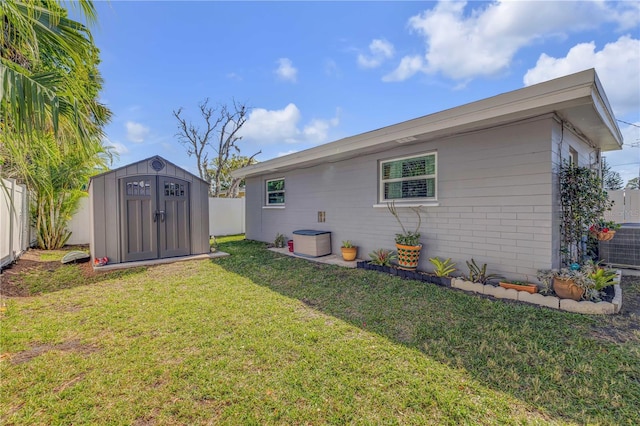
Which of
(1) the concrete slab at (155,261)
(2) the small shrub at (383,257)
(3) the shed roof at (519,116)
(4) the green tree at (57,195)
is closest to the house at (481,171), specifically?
(3) the shed roof at (519,116)

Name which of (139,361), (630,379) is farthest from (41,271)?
(630,379)

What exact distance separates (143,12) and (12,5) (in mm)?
3093

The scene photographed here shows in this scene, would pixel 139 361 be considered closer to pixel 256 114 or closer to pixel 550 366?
pixel 550 366

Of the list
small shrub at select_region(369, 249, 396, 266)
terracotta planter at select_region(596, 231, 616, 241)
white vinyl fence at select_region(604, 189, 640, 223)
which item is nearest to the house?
small shrub at select_region(369, 249, 396, 266)

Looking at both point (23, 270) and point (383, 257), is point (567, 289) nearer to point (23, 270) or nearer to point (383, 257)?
point (383, 257)

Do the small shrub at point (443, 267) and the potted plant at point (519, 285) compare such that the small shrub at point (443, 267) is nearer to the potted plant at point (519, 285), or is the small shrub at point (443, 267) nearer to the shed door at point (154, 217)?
the potted plant at point (519, 285)

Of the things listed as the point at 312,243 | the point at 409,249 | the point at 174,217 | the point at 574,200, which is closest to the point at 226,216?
the point at 174,217

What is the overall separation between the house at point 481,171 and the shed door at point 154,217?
3.41m

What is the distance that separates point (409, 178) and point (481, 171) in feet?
4.32

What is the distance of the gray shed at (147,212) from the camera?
5.75m

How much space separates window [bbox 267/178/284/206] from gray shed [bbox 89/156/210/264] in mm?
2465

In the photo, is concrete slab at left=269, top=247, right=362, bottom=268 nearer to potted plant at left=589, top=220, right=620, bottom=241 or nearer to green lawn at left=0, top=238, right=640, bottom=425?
green lawn at left=0, top=238, right=640, bottom=425

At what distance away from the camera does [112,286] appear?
4.51 m

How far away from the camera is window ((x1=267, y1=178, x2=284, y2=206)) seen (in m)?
8.86
